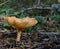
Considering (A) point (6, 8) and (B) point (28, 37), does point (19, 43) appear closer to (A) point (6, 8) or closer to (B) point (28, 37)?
(B) point (28, 37)

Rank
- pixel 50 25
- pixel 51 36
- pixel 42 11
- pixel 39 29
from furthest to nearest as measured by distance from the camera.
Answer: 1. pixel 42 11
2. pixel 50 25
3. pixel 39 29
4. pixel 51 36

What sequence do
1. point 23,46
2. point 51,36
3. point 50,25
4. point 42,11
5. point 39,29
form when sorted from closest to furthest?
point 23,46 → point 51,36 → point 39,29 → point 50,25 → point 42,11

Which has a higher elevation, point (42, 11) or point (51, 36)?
point (42, 11)

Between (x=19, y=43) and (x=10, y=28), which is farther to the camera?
(x=10, y=28)

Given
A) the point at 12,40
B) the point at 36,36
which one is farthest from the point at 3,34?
the point at 36,36

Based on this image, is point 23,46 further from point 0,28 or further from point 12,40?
point 0,28

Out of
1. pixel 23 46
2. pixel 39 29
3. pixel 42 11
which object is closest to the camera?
pixel 23 46

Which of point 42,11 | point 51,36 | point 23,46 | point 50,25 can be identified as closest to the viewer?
point 23,46

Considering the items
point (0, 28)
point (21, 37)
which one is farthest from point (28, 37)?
point (0, 28)

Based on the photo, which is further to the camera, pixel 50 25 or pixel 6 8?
pixel 6 8
